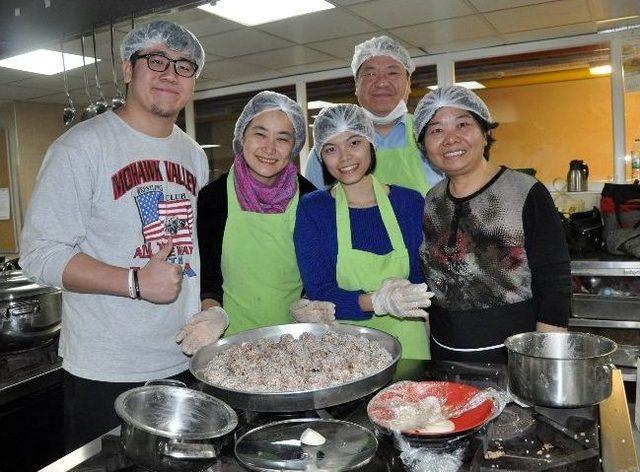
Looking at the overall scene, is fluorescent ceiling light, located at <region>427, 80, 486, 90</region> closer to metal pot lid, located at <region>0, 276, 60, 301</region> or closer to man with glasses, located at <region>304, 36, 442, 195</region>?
man with glasses, located at <region>304, 36, 442, 195</region>

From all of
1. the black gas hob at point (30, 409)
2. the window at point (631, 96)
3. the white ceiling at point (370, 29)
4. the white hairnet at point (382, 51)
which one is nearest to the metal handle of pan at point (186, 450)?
the black gas hob at point (30, 409)

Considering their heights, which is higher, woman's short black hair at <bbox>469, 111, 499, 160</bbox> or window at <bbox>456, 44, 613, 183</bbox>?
window at <bbox>456, 44, 613, 183</bbox>

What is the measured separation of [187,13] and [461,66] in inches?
111

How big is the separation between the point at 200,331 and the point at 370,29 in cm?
335

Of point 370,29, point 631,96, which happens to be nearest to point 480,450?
point 370,29

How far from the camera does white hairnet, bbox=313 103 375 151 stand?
6.49 feet

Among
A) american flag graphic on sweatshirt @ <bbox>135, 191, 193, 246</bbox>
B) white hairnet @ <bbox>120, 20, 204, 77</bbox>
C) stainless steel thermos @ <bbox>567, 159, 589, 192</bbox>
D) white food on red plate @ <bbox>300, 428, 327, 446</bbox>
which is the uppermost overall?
white hairnet @ <bbox>120, 20, 204, 77</bbox>

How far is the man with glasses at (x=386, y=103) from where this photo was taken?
97.8 inches

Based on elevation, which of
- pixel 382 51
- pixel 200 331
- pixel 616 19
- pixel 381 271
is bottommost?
pixel 200 331

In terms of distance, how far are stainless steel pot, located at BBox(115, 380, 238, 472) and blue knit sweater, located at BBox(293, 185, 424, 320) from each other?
735 mm

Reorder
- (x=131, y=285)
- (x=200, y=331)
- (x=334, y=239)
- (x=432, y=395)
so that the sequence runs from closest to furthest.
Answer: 1. (x=432, y=395)
2. (x=131, y=285)
3. (x=200, y=331)
4. (x=334, y=239)

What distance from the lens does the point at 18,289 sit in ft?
8.09

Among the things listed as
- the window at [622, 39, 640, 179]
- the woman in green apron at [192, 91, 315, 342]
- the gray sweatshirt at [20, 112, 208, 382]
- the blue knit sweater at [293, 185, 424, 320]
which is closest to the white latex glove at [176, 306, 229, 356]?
the gray sweatshirt at [20, 112, 208, 382]

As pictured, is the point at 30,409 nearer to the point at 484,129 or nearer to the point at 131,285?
the point at 131,285
